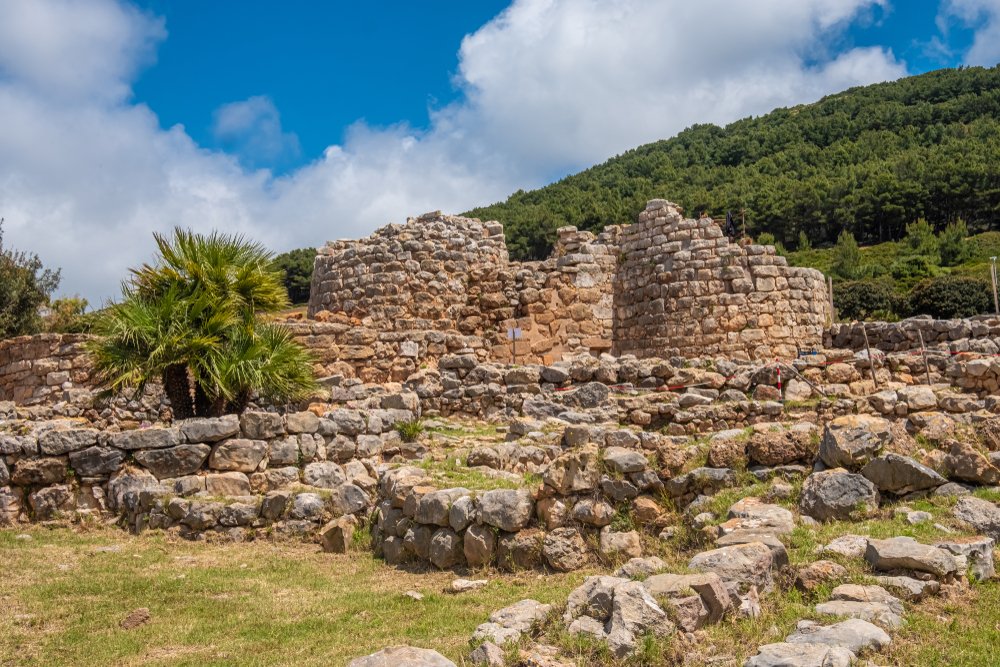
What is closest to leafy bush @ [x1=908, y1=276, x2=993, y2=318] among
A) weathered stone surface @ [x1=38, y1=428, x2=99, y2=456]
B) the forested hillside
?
the forested hillside

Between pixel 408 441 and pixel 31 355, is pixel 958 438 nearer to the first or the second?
pixel 408 441

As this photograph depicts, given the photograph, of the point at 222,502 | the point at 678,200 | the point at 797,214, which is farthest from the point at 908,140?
the point at 222,502

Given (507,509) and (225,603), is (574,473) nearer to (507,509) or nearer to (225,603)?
(507,509)

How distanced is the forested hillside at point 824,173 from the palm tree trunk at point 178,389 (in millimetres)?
33362

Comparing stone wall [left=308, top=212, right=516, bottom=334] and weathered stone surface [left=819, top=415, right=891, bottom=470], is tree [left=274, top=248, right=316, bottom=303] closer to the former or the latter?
stone wall [left=308, top=212, right=516, bottom=334]

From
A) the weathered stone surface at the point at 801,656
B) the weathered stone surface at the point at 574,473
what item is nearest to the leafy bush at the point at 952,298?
the weathered stone surface at the point at 574,473

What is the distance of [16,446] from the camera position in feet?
27.5

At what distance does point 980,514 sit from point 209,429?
282 inches

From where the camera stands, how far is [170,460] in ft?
27.8

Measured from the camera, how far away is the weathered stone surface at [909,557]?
4.52 m

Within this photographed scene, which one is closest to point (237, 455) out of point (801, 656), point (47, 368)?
point (801, 656)

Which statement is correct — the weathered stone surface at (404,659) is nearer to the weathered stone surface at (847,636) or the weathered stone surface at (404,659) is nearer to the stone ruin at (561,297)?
the weathered stone surface at (847,636)

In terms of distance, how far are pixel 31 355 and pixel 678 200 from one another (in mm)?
47925

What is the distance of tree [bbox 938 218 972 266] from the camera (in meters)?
46.3
